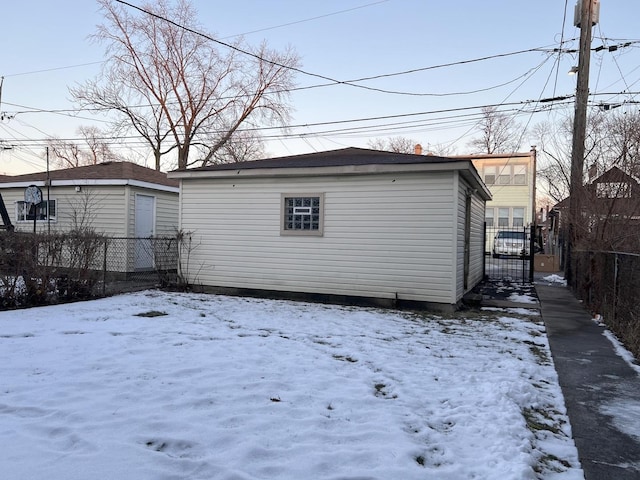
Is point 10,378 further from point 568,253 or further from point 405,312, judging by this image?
point 568,253

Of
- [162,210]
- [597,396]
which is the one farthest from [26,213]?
[597,396]

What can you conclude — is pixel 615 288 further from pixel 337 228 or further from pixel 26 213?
pixel 26 213

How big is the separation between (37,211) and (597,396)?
619 inches

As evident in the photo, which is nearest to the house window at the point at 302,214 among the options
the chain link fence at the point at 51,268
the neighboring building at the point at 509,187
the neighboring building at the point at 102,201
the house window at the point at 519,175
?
the chain link fence at the point at 51,268

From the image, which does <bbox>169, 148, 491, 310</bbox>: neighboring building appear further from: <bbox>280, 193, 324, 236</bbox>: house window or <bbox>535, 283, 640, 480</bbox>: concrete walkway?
<bbox>535, 283, 640, 480</bbox>: concrete walkway

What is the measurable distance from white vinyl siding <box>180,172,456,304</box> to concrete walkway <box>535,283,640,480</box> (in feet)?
7.81

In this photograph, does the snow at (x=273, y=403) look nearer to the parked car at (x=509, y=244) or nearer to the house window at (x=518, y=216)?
the parked car at (x=509, y=244)

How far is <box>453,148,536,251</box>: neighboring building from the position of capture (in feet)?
88.3

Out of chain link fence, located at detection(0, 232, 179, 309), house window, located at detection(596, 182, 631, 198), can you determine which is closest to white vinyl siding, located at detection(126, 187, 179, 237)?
chain link fence, located at detection(0, 232, 179, 309)

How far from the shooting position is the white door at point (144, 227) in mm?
13461

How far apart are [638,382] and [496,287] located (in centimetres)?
834

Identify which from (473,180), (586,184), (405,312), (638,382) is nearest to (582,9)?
(586,184)

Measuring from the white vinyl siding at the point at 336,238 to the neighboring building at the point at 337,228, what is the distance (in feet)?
0.07

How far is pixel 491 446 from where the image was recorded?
9.84ft
